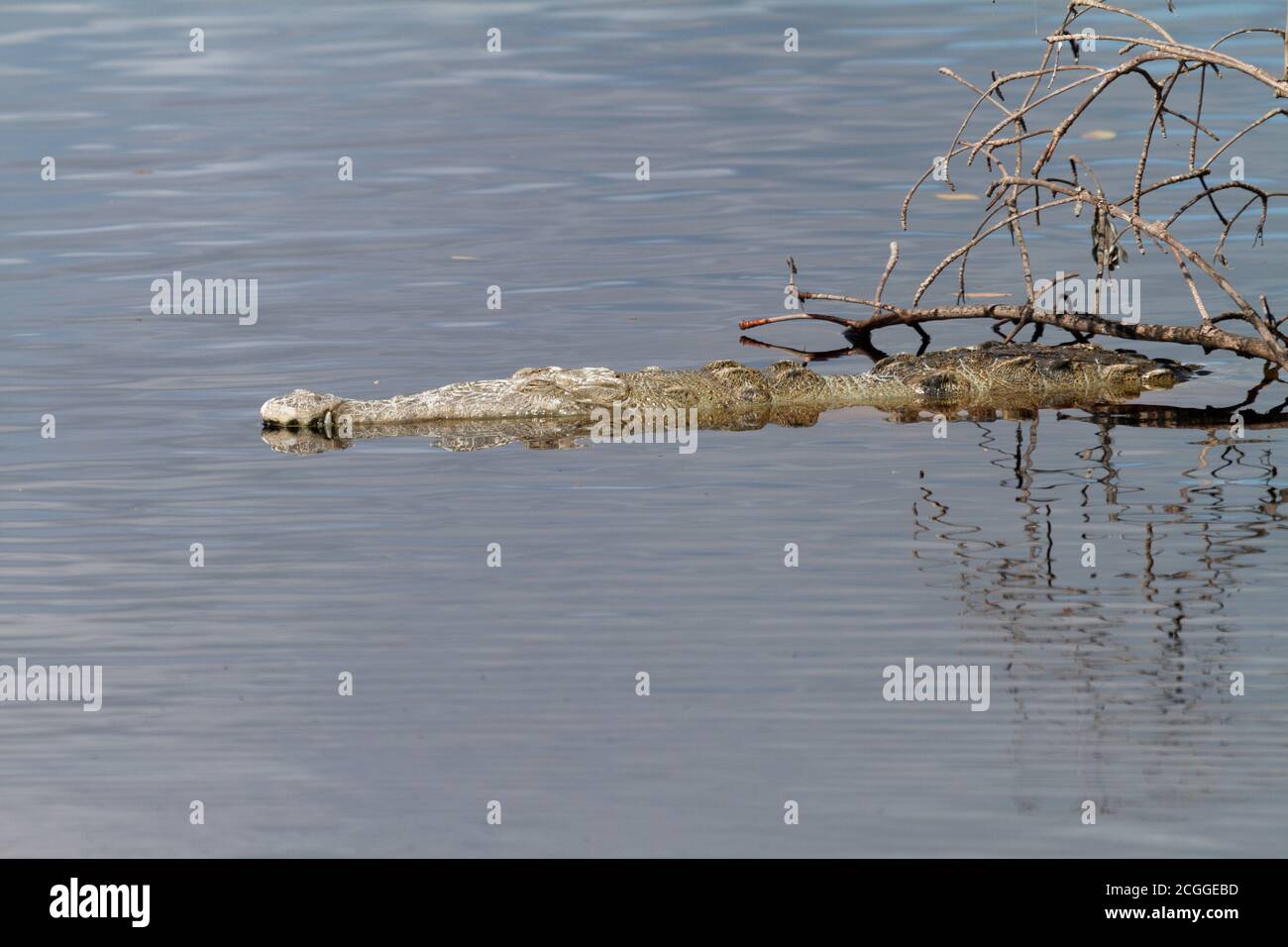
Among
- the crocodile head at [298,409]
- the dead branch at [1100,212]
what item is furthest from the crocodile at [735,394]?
the dead branch at [1100,212]

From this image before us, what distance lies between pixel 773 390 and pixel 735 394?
40 centimetres

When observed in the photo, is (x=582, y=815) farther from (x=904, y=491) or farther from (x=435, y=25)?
(x=435, y=25)

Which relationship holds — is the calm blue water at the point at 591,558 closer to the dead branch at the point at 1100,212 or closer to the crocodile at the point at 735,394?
the crocodile at the point at 735,394

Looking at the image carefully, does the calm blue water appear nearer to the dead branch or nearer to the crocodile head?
the crocodile head

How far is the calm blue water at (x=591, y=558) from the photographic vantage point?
10852mm

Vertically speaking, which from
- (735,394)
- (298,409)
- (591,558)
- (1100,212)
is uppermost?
(1100,212)

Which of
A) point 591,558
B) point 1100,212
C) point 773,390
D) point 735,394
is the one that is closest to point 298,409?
point 735,394

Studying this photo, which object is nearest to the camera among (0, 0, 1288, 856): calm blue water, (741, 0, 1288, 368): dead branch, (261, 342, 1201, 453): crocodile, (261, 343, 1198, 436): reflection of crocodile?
(0, 0, 1288, 856): calm blue water

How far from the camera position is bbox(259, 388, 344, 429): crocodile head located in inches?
730

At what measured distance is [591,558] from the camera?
48.1ft

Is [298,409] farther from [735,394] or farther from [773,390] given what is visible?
[773,390]

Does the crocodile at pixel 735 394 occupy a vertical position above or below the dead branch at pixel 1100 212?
below

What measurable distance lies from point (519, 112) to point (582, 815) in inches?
1026

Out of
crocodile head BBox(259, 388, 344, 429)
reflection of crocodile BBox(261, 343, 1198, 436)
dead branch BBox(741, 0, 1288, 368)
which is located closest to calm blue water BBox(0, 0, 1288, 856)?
crocodile head BBox(259, 388, 344, 429)
